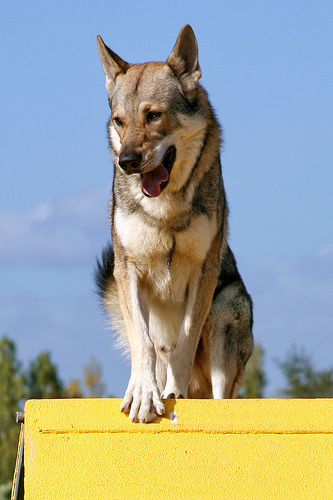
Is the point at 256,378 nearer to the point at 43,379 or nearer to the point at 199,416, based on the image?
the point at 43,379

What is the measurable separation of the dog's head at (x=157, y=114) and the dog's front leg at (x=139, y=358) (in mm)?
711

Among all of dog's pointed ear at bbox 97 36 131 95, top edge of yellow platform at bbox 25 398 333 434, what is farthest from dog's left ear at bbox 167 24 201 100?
top edge of yellow platform at bbox 25 398 333 434

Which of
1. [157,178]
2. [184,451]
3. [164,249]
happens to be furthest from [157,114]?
[184,451]

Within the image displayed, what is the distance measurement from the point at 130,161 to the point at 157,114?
1.45ft

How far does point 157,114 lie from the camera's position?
19.1 ft

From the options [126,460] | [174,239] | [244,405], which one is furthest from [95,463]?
[174,239]

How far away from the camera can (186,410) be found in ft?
17.4

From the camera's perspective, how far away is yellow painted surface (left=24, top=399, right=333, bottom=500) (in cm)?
511

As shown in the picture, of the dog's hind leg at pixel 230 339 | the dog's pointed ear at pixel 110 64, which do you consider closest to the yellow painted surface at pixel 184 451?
the dog's hind leg at pixel 230 339

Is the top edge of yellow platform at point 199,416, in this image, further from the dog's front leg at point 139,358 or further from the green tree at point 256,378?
the green tree at point 256,378

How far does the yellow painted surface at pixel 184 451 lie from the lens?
5.11 metres

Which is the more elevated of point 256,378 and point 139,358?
point 256,378

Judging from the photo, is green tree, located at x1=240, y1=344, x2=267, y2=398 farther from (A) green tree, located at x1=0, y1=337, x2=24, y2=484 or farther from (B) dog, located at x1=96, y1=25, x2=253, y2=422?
(B) dog, located at x1=96, y1=25, x2=253, y2=422

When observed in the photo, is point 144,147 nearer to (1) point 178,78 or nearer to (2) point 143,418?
(1) point 178,78
